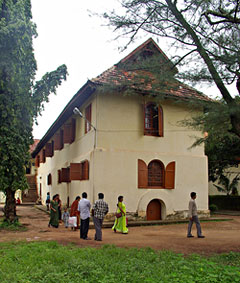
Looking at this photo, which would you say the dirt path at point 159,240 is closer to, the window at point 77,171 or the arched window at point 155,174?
the arched window at point 155,174

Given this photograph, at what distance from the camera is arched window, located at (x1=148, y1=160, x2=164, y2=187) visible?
51.7 feet

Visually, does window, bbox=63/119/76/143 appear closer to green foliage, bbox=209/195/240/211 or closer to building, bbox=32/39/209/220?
building, bbox=32/39/209/220

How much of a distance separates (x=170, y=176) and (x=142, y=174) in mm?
1593

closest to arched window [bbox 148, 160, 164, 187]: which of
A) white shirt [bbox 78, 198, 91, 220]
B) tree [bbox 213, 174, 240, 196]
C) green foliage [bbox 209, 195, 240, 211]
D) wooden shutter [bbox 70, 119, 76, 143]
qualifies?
wooden shutter [bbox 70, 119, 76, 143]

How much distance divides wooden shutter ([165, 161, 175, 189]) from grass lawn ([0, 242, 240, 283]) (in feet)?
26.2

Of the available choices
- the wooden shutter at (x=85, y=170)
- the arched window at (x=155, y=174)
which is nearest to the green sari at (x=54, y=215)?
the wooden shutter at (x=85, y=170)

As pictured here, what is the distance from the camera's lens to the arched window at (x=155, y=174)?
15766 mm

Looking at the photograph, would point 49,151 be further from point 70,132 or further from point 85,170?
point 85,170

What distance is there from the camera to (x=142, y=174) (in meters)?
15.2

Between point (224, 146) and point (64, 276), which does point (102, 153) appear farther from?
point (224, 146)

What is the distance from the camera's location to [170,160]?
52.9ft

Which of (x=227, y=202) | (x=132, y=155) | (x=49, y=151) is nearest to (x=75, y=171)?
(x=132, y=155)

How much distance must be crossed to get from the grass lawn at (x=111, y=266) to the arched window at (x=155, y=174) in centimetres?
790

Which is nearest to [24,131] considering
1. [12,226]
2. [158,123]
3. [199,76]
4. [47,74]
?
[47,74]
